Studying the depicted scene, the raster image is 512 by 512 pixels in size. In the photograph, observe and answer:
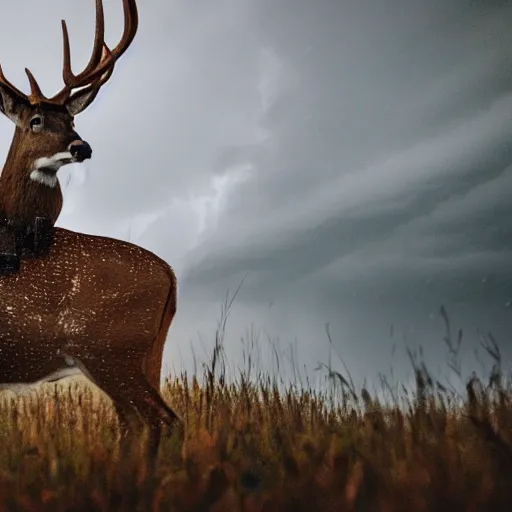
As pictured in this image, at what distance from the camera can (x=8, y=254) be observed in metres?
2.36

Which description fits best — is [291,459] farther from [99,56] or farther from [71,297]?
[99,56]

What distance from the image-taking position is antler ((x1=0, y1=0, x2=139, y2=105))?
8.59ft

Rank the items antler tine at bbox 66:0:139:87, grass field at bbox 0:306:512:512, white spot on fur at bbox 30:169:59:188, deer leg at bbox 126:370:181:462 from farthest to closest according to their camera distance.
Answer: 1. antler tine at bbox 66:0:139:87
2. white spot on fur at bbox 30:169:59:188
3. deer leg at bbox 126:370:181:462
4. grass field at bbox 0:306:512:512

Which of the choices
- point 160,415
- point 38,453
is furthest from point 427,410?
point 38,453

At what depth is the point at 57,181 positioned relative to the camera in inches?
98.0

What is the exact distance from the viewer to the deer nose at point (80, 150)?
237cm

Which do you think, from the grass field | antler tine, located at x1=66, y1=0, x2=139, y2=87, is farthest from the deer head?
the grass field

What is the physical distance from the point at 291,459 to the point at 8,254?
1273 millimetres

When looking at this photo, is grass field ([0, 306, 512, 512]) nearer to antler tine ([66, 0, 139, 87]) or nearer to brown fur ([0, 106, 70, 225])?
brown fur ([0, 106, 70, 225])

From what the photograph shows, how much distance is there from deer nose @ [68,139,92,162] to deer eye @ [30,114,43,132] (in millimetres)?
165

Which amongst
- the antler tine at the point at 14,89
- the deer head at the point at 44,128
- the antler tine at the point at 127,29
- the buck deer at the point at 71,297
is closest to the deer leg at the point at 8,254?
the buck deer at the point at 71,297

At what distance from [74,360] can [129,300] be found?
0.26m

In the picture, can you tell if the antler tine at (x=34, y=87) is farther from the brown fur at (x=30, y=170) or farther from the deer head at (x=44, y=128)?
the brown fur at (x=30, y=170)

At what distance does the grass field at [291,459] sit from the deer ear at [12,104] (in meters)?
1.08
